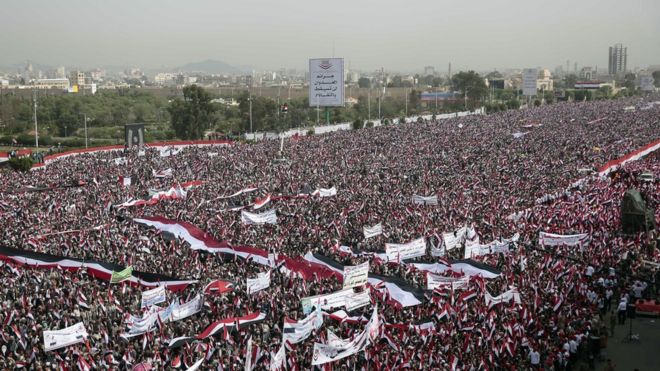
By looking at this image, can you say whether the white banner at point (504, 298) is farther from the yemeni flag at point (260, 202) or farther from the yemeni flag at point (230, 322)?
the yemeni flag at point (260, 202)

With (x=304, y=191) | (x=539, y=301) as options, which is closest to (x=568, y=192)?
(x=304, y=191)

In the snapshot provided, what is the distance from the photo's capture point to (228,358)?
12820 millimetres

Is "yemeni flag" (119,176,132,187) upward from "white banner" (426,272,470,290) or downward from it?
upward

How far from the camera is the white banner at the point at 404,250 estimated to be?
1958 cm

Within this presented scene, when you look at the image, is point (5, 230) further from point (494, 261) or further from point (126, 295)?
point (494, 261)

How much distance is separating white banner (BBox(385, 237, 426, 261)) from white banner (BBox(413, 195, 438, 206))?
26.4ft

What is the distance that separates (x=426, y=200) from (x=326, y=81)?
38503 millimetres

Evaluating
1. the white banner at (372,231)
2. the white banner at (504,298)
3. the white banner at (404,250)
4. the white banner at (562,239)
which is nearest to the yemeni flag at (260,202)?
the white banner at (372,231)

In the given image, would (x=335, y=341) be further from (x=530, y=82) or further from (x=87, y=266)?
(x=530, y=82)

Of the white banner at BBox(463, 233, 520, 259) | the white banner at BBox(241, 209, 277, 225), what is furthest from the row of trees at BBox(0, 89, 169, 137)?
the white banner at BBox(463, 233, 520, 259)

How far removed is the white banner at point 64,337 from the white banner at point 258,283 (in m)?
4.04

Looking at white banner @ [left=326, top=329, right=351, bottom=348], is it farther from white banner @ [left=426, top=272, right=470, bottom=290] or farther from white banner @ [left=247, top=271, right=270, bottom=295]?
white banner @ [left=426, top=272, right=470, bottom=290]

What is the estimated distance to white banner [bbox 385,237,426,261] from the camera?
64.2 ft

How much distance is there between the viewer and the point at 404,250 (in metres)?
19.7
